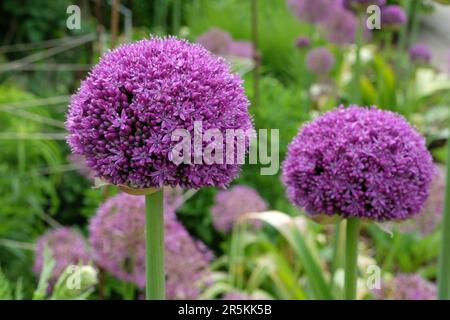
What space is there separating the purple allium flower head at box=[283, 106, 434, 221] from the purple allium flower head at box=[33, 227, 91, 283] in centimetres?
91

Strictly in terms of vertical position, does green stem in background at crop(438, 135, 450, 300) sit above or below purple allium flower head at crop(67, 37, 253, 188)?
below

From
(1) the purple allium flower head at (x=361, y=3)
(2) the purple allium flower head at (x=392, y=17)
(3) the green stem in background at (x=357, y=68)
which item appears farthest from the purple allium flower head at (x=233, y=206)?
(2) the purple allium flower head at (x=392, y=17)

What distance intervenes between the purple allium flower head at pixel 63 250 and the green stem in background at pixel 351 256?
899 millimetres

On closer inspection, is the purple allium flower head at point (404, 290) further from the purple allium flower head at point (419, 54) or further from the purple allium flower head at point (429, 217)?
the purple allium flower head at point (419, 54)

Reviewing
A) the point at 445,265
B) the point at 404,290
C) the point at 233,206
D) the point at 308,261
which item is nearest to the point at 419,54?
the point at 233,206

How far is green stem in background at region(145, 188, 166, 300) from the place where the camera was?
1245 mm

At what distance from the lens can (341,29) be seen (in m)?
3.39

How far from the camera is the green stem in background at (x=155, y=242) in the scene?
1.25m

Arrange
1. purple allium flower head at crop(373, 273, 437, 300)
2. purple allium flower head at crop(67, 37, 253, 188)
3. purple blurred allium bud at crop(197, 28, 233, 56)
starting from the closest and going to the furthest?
purple allium flower head at crop(67, 37, 253, 188), purple allium flower head at crop(373, 273, 437, 300), purple blurred allium bud at crop(197, 28, 233, 56)

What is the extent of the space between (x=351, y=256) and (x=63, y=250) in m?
1.13

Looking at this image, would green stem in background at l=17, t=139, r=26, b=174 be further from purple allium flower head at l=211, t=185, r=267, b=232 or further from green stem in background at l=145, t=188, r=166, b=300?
green stem in background at l=145, t=188, r=166, b=300

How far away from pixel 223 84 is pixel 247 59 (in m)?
2.66

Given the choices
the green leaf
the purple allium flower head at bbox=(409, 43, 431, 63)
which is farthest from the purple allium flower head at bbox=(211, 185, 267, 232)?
the purple allium flower head at bbox=(409, 43, 431, 63)

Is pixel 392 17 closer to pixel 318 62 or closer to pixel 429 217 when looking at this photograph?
pixel 318 62
